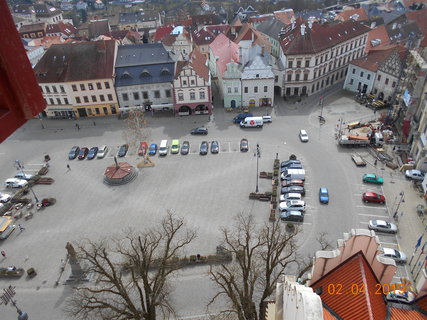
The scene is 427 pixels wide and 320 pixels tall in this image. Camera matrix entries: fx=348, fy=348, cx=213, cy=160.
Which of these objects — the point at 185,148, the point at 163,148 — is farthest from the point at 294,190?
the point at 163,148

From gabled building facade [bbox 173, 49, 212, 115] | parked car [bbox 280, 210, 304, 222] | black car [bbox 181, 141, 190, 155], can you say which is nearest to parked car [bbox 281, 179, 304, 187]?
parked car [bbox 280, 210, 304, 222]

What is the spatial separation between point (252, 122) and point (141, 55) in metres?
25.3

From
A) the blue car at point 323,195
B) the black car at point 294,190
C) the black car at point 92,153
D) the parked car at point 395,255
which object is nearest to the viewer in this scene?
the parked car at point 395,255

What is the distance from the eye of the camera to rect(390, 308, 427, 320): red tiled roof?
17125 mm

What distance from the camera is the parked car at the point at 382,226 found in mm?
38156

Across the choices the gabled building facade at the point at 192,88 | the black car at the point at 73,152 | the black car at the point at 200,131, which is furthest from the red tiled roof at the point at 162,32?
the black car at the point at 73,152

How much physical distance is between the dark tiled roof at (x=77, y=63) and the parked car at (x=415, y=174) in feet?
165

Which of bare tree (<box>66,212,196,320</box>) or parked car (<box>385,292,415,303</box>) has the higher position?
parked car (<box>385,292,415,303</box>)

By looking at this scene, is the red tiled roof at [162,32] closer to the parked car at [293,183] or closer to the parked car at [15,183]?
the parked car at [15,183]

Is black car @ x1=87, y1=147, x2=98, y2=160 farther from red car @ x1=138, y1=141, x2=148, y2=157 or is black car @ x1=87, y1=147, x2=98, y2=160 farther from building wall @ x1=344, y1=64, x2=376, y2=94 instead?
building wall @ x1=344, y1=64, x2=376, y2=94

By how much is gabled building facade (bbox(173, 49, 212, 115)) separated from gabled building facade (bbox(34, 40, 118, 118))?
12.2m

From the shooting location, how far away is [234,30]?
97125 millimetres

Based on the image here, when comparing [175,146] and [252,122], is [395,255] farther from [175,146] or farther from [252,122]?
[175,146]

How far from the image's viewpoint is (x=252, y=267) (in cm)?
3097
